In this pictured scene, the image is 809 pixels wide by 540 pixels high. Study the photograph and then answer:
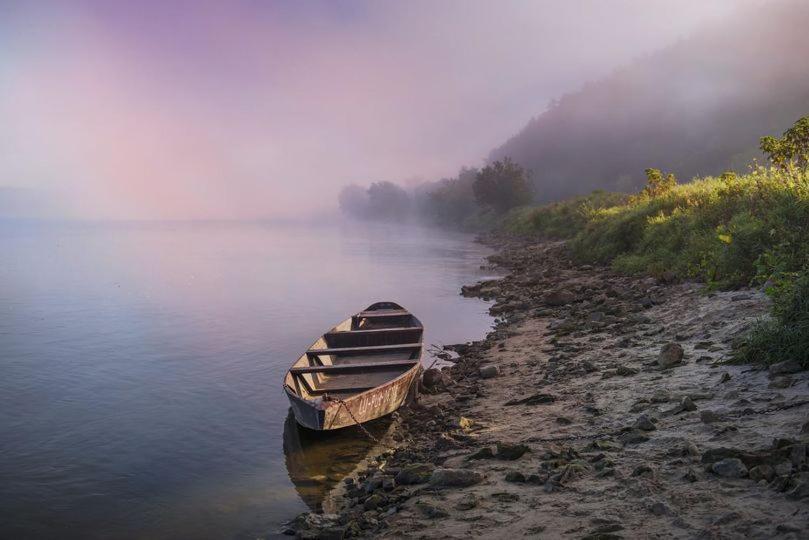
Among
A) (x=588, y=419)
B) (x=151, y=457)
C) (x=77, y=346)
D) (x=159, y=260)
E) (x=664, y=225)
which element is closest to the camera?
(x=588, y=419)

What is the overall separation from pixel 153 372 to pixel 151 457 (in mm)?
5862

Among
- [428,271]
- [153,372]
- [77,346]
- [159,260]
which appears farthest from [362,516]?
[159,260]

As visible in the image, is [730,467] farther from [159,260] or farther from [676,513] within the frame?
[159,260]

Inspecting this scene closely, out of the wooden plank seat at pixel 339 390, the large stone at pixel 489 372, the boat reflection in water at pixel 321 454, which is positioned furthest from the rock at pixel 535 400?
the wooden plank seat at pixel 339 390

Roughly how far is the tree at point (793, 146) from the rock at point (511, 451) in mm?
15693

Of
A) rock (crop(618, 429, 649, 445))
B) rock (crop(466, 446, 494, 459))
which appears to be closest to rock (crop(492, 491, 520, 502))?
rock (crop(466, 446, 494, 459))

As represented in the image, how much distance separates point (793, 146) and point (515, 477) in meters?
17.5

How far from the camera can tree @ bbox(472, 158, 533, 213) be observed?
79250 mm

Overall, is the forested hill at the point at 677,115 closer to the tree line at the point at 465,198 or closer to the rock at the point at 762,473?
the tree line at the point at 465,198

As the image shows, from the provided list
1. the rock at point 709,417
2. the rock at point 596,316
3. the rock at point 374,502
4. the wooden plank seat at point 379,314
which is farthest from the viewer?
the wooden plank seat at point 379,314

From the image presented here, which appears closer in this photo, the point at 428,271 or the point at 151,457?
the point at 151,457

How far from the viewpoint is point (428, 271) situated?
3678 cm

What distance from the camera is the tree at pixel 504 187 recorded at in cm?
7925

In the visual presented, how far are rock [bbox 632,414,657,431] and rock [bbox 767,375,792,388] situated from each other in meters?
1.51
